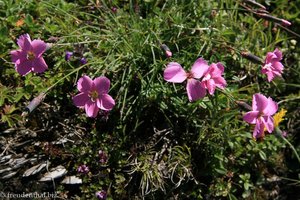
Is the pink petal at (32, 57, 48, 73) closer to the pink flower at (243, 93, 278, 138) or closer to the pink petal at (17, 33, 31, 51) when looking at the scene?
the pink petal at (17, 33, 31, 51)

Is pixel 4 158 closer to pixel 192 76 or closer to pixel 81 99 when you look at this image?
pixel 81 99

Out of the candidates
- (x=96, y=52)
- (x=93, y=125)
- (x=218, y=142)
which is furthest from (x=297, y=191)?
(x=96, y=52)

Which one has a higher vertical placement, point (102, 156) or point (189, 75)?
point (189, 75)

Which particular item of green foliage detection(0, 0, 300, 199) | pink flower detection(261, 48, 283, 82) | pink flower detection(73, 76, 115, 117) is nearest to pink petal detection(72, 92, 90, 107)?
pink flower detection(73, 76, 115, 117)

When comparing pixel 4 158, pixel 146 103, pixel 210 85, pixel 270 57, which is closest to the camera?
pixel 210 85

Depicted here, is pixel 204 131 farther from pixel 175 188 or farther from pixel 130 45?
pixel 130 45

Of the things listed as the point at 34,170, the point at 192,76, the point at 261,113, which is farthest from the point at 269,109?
the point at 34,170

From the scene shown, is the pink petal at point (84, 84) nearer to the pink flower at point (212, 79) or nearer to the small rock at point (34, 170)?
the pink flower at point (212, 79)

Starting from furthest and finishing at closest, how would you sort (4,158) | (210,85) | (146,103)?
(146,103) < (4,158) < (210,85)
